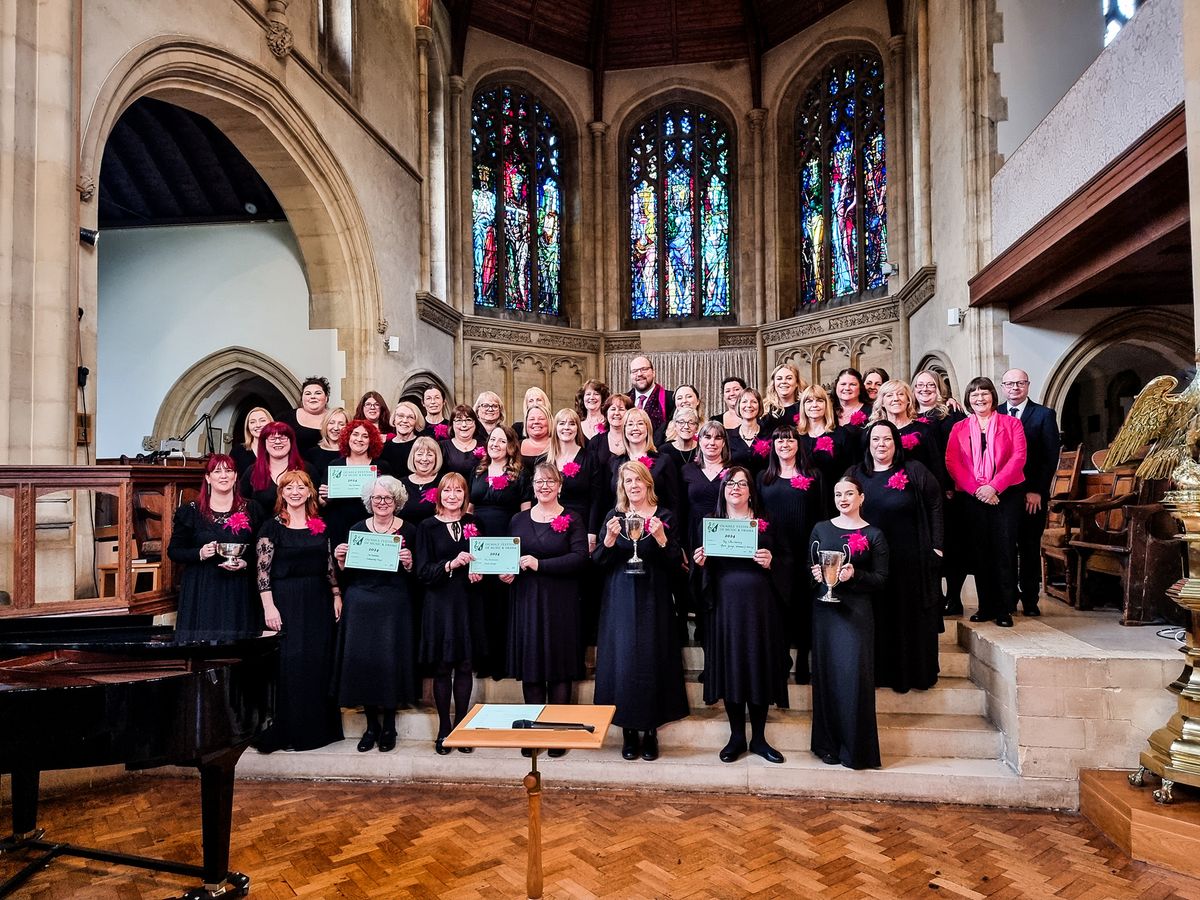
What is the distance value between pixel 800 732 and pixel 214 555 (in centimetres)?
311

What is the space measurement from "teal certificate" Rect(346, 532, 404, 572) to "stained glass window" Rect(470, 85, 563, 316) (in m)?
9.19

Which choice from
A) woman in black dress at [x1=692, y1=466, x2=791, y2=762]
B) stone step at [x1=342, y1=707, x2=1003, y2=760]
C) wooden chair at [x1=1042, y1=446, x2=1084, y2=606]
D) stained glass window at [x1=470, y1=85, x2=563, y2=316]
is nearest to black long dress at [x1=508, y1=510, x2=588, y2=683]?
stone step at [x1=342, y1=707, x2=1003, y2=760]

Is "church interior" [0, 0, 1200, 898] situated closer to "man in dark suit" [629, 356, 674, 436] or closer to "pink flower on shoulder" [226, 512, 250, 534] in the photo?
"pink flower on shoulder" [226, 512, 250, 534]

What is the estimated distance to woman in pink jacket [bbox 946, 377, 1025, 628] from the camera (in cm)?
466

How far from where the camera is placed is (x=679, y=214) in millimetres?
13945

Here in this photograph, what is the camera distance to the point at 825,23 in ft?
41.2

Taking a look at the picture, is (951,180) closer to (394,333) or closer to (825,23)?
(825,23)

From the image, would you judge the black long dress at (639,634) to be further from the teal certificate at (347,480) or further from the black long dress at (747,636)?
the teal certificate at (347,480)

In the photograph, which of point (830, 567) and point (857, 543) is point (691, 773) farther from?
point (857, 543)

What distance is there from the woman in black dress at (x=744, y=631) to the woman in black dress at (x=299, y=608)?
1969 millimetres

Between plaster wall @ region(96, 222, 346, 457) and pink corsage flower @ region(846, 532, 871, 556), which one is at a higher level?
plaster wall @ region(96, 222, 346, 457)

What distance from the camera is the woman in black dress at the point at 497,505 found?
4.40 m

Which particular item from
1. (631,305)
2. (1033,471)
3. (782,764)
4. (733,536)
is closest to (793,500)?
(733,536)

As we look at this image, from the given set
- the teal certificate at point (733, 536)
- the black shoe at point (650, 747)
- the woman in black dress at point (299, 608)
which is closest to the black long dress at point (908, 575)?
the teal certificate at point (733, 536)
